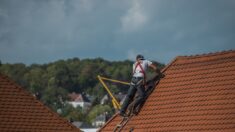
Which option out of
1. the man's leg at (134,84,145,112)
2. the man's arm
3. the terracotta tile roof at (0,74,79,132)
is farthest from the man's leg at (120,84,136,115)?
the terracotta tile roof at (0,74,79,132)

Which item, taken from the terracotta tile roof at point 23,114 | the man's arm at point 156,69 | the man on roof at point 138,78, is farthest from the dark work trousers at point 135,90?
the terracotta tile roof at point 23,114

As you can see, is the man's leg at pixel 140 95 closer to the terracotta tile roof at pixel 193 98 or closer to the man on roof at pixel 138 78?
the man on roof at pixel 138 78

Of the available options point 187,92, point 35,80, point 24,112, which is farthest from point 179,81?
point 35,80

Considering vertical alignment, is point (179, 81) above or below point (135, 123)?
above

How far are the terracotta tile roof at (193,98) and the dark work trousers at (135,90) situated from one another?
802mm

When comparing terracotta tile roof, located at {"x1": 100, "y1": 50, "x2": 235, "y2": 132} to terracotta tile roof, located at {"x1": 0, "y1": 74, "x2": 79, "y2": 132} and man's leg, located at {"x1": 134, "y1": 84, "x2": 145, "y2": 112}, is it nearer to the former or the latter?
man's leg, located at {"x1": 134, "y1": 84, "x2": 145, "y2": 112}

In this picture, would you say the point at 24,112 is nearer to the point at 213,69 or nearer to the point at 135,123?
the point at 135,123

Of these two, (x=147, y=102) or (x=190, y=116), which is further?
(x=147, y=102)

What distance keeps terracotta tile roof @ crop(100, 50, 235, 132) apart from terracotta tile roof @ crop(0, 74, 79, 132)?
7.48ft

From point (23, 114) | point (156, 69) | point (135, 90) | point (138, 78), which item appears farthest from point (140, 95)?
point (23, 114)

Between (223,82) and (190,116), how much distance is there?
4.15ft

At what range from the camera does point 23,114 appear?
19.8 metres

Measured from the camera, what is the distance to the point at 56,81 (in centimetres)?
19238

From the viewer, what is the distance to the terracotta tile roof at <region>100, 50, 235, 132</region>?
52.2ft
